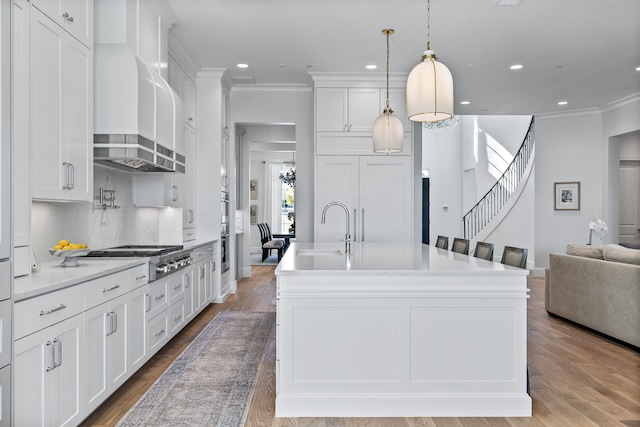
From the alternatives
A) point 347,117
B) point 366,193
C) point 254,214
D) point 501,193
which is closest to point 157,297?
point 366,193

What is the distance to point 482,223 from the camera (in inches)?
437

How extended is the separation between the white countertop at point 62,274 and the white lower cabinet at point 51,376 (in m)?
0.18

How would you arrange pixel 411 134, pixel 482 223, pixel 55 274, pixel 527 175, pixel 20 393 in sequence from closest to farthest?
pixel 20 393 → pixel 55 274 → pixel 411 134 → pixel 527 175 → pixel 482 223

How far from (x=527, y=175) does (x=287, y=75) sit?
5.34m

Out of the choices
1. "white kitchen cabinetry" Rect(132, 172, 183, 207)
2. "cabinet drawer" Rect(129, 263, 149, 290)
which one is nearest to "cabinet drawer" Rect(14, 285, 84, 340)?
"cabinet drawer" Rect(129, 263, 149, 290)

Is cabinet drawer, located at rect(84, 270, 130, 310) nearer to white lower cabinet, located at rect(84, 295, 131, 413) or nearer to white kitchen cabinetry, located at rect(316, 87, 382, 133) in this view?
white lower cabinet, located at rect(84, 295, 131, 413)

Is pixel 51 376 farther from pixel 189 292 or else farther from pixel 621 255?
pixel 621 255

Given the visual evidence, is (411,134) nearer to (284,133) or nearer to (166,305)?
(284,133)

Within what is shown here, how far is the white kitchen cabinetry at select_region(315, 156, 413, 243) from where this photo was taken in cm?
609

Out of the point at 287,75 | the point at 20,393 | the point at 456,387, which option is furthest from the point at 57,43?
the point at 287,75

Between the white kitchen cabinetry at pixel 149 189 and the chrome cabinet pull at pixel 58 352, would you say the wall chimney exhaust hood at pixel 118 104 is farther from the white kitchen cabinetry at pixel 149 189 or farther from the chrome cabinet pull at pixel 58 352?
the chrome cabinet pull at pixel 58 352

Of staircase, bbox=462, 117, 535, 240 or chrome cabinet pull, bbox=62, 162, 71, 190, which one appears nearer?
chrome cabinet pull, bbox=62, 162, 71, 190

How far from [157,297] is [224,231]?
8.93 ft

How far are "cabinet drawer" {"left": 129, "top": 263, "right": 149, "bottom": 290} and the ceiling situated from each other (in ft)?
7.92
